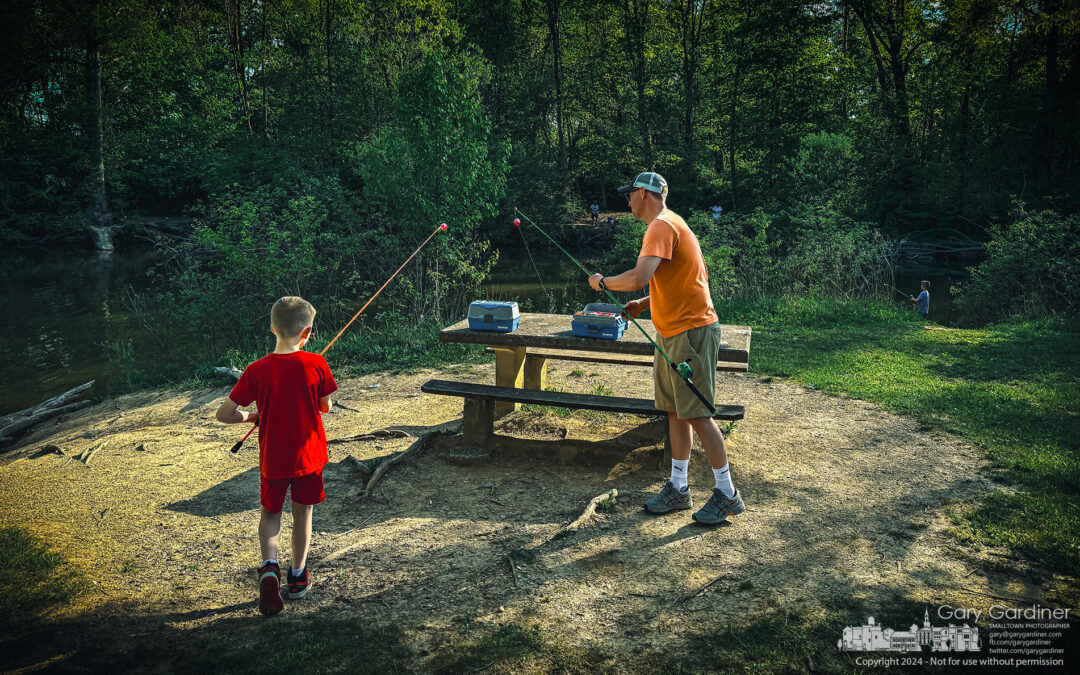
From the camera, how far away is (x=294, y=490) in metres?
3.26

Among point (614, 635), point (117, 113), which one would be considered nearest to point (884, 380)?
point (614, 635)

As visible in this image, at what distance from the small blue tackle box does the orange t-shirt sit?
0.96 meters

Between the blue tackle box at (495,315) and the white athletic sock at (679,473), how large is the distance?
1.84m

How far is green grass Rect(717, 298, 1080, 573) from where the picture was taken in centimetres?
395

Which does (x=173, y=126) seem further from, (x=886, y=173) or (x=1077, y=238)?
(x=1077, y=238)

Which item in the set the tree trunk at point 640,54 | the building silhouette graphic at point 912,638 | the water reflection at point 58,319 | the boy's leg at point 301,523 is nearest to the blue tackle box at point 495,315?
the boy's leg at point 301,523

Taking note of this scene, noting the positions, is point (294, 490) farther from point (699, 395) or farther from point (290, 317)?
point (699, 395)

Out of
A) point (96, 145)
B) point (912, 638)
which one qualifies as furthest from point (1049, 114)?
point (96, 145)

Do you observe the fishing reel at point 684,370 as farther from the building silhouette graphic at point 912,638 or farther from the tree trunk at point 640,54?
the tree trunk at point 640,54

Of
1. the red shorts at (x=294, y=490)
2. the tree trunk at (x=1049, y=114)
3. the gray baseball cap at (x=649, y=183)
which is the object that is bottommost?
the red shorts at (x=294, y=490)

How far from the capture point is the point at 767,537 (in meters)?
3.83

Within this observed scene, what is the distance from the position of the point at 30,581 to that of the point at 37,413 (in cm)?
585

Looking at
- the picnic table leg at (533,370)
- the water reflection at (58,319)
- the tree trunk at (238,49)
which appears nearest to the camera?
the picnic table leg at (533,370)

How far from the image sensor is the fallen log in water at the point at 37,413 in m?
7.70
